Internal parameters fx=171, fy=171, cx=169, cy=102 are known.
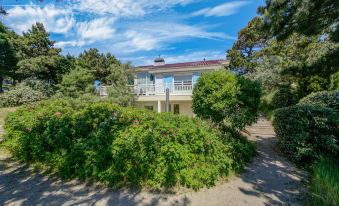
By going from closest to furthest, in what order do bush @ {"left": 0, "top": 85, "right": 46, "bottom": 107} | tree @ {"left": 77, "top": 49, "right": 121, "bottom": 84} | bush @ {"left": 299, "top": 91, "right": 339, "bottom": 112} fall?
bush @ {"left": 299, "top": 91, "right": 339, "bottom": 112}, bush @ {"left": 0, "top": 85, "right": 46, "bottom": 107}, tree @ {"left": 77, "top": 49, "right": 121, "bottom": 84}

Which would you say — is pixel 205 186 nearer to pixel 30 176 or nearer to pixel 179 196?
pixel 179 196

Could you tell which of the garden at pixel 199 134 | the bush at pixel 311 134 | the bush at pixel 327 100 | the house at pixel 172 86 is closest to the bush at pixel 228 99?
the garden at pixel 199 134

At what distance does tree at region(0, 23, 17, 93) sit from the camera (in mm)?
17766

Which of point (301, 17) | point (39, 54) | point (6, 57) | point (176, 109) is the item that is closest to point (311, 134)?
point (301, 17)

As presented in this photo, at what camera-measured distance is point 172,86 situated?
14.7 meters

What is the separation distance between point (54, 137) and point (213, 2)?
8.63m

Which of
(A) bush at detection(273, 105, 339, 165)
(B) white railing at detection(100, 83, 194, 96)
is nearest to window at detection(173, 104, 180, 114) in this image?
(B) white railing at detection(100, 83, 194, 96)

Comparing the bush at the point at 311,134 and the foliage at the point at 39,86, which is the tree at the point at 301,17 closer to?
the bush at the point at 311,134

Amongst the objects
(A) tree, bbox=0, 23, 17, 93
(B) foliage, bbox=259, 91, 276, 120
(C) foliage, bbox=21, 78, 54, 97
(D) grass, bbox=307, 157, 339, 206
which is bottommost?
(D) grass, bbox=307, 157, 339, 206

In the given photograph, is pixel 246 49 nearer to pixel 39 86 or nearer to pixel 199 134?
pixel 199 134

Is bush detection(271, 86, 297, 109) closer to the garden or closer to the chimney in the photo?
the garden

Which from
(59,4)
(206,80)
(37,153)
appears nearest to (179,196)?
(206,80)

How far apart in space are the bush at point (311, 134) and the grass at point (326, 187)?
2.53 ft

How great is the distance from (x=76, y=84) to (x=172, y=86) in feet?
29.2
